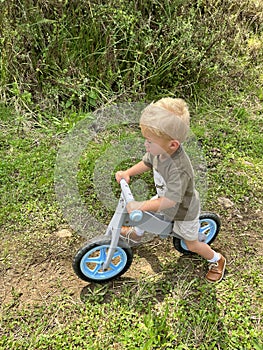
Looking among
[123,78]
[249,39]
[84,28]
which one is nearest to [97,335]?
[123,78]

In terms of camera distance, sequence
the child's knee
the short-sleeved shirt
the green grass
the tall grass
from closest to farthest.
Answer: the short-sleeved shirt, the green grass, the child's knee, the tall grass

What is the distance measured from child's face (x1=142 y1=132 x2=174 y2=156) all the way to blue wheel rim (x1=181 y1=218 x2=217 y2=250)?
29.1 inches

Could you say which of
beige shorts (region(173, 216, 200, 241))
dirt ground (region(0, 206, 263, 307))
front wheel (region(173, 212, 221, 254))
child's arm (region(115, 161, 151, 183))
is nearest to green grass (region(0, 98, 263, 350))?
dirt ground (region(0, 206, 263, 307))

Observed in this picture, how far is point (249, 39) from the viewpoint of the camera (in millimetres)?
4652

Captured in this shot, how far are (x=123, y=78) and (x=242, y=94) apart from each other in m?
1.40

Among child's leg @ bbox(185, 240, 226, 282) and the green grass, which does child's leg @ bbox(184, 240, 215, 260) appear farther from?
the green grass

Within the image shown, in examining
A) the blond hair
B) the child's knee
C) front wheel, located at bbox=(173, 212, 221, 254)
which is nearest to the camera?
the blond hair

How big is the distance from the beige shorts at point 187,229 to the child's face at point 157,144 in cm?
50

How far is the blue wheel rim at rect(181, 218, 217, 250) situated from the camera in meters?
2.52

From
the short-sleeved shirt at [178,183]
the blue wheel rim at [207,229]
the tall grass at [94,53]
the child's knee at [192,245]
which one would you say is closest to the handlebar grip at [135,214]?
the short-sleeved shirt at [178,183]

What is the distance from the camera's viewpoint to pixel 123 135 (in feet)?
11.8

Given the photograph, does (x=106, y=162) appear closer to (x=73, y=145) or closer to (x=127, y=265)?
(x=73, y=145)

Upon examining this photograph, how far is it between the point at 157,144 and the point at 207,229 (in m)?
0.92

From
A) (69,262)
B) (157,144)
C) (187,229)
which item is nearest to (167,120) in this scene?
(157,144)
